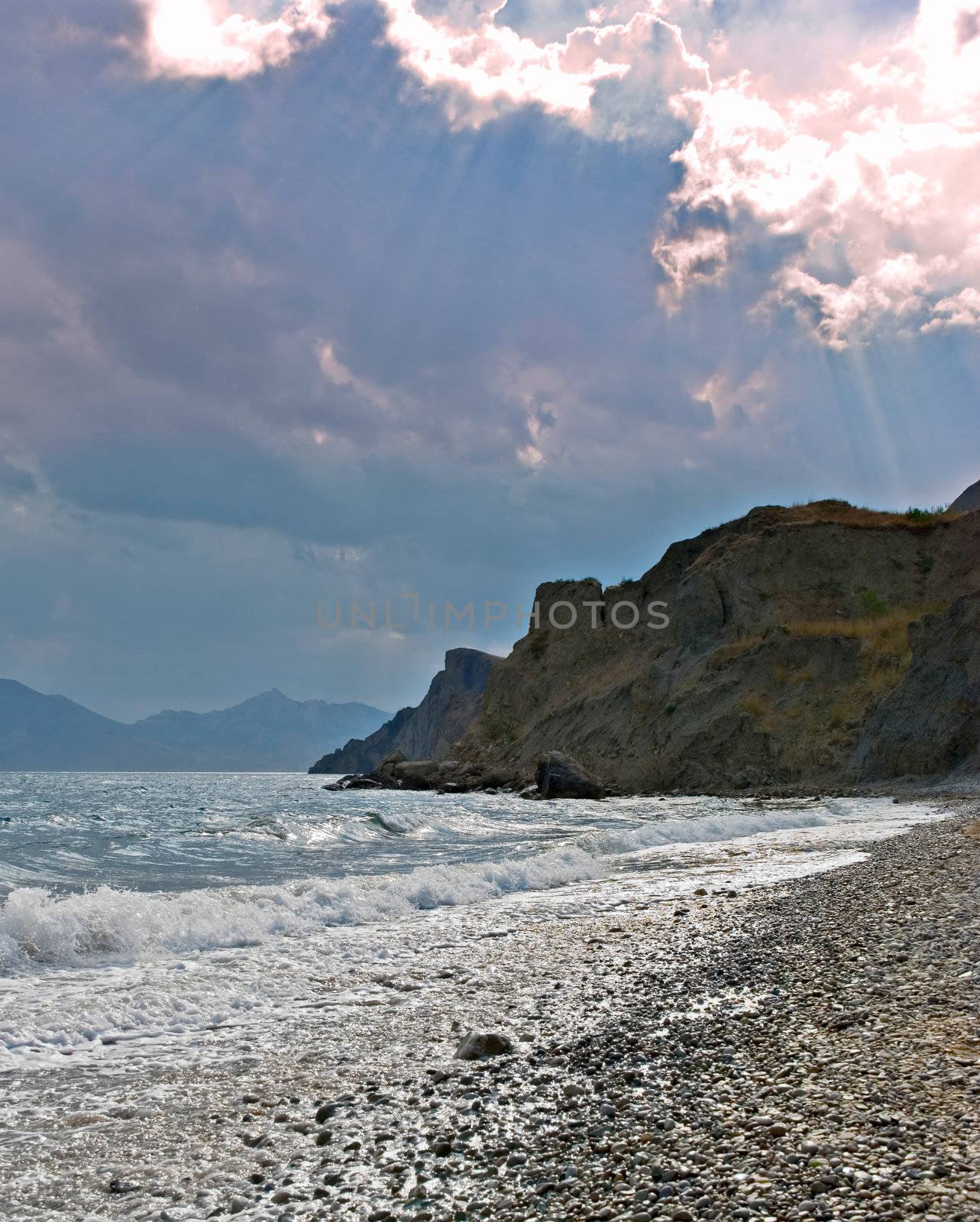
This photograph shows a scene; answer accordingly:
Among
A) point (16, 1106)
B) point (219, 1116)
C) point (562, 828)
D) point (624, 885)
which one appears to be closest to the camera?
point (219, 1116)

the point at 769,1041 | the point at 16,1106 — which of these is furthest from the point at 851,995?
the point at 16,1106

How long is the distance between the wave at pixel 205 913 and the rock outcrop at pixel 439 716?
101223 millimetres

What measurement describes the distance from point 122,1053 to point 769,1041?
3.98 meters

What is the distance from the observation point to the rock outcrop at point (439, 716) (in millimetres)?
119750

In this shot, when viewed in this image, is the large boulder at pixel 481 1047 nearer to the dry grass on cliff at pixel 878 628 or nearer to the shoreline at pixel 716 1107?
the shoreline at pixel 716 1107

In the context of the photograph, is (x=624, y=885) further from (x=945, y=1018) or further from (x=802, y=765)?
(x=802, y=765)

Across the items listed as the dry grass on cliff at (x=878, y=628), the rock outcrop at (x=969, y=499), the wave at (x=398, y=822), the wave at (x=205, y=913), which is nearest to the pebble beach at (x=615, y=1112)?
the wave at (x=205, y=913)

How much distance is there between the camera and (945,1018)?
4453 mm

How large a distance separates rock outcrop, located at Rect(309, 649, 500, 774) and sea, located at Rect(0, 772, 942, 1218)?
9642cm

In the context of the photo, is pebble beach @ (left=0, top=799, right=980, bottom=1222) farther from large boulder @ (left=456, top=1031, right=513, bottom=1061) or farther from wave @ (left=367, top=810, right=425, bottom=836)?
wave @ (left=367, top=810, right=425, bottom=836)

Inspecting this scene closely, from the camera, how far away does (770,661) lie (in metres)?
43.7

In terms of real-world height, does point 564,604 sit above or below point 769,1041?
above

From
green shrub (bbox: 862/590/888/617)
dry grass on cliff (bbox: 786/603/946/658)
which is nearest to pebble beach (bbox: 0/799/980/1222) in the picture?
dry grass on cliff (bbox: 786/603/946/658)

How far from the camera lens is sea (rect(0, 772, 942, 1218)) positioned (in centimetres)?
440
